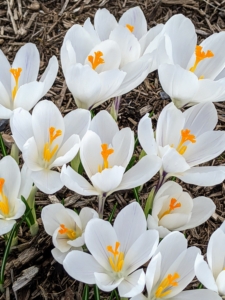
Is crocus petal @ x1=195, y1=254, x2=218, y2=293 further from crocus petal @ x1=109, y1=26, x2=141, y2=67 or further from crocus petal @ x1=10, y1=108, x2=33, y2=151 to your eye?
crocus petal @ x1=109, y1=26, x2=141, y2=67

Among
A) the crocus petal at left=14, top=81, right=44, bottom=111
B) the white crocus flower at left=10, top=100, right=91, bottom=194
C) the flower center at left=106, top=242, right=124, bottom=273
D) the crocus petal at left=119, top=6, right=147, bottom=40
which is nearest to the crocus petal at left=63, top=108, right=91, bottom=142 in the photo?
the white crocus flower at left=10, top=100, right=91, bottom=194

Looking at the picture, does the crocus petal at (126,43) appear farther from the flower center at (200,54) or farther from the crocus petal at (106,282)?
the crocus petal at (106,282)

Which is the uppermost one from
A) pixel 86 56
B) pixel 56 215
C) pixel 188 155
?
pixel 86 56

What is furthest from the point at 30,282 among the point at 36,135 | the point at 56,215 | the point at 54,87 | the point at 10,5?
the point at 10,5

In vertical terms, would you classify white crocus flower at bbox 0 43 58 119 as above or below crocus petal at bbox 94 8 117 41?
below

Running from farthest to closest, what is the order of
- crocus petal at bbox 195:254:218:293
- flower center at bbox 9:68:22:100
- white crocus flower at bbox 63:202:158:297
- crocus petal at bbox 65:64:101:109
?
flower center at bbox 9:68:22:100 → crocus petal at bbox 65:64:101:109 → white crocus flower at bbox 63:202:158:297 → crocus petal at bbox 195:254:218:293

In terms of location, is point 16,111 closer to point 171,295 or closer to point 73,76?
point 73,76

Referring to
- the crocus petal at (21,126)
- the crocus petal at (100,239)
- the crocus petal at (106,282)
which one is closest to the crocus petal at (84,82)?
the crocus petal at (21,126)

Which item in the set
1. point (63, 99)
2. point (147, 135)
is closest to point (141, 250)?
point (147, 135)
